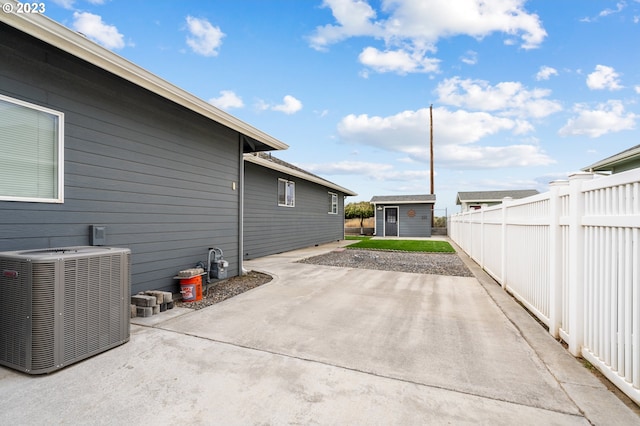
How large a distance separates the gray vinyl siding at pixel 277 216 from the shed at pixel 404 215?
274 inches

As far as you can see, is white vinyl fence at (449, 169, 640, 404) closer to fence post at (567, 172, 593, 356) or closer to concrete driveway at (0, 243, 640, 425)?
fence post at (567, 172, 593, 356)

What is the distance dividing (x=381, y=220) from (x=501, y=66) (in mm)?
12600

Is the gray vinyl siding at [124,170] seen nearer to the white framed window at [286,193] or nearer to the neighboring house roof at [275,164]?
the neighboring house roof at [275,164]

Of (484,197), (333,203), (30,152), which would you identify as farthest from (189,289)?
(484,197)

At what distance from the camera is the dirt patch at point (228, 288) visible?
4.36 m

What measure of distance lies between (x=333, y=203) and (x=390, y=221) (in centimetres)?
647

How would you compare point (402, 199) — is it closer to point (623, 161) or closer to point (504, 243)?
point (623, 161)

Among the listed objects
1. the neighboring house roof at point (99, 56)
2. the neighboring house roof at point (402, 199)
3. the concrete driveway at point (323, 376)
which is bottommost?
the concrete driveway at point (323, 376)

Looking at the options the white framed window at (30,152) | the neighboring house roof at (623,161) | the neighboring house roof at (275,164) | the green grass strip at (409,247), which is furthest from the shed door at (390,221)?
the white framed window at (30,152)

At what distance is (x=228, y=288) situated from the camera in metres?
5.32

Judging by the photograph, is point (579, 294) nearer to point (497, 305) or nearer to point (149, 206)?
point (497, 305)

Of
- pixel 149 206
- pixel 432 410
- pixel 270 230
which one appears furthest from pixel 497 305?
pixel 270 230

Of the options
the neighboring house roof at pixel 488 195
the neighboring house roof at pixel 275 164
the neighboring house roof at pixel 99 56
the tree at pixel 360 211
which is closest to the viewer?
the neighboring house roof at pixel 99 56

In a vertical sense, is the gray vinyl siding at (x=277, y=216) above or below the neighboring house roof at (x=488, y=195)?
below
